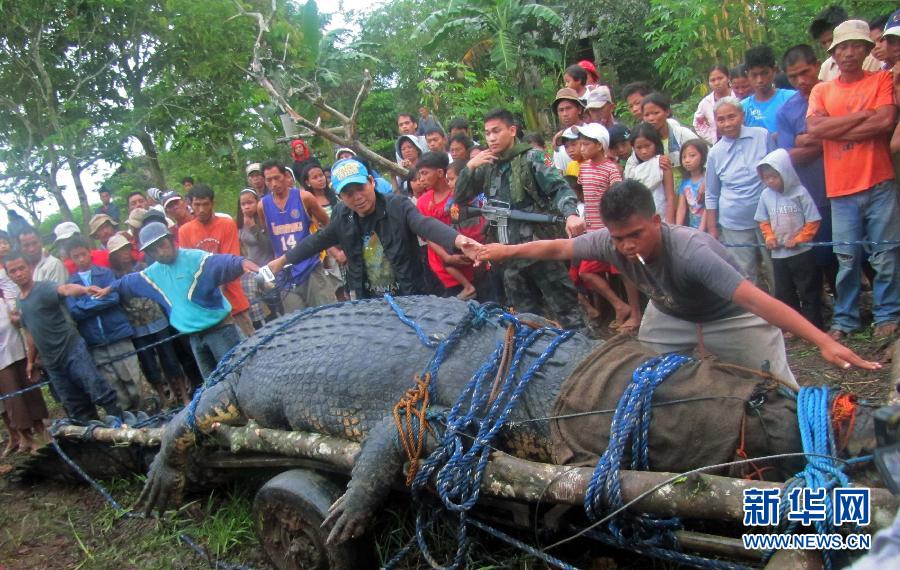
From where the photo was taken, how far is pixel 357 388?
10.7 ft

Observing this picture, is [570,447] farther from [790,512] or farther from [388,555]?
[388,555]

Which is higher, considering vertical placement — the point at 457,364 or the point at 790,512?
the point at 457,364

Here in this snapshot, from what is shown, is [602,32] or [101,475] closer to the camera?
[101,475]

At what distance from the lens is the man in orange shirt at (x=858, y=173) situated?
435 centimetres

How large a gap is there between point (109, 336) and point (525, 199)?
143 inches

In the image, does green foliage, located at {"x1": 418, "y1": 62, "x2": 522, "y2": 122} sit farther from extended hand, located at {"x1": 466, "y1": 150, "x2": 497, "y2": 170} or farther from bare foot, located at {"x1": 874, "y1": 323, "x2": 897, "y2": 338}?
bare foot, located at {"x1": 874, "y1": 323, "x2": 897, "y2": 338}

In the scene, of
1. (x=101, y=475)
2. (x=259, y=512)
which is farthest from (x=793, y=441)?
(x=101, y=475)

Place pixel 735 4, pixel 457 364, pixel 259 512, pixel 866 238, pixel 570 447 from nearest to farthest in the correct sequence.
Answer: pixel 570 447
pixel 457 364
pixel 259 512
pixel 866 238
pixel 735 4

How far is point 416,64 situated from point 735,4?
1347 cm

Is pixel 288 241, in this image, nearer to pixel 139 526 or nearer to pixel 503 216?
pixel 503 216

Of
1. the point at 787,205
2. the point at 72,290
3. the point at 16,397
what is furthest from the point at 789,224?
the point at 16,397

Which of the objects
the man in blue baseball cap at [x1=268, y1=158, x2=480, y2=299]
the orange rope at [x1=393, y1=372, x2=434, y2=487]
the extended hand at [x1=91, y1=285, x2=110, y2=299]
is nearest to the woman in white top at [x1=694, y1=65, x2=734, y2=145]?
the man in blue baseball cap at [x1=268, y1=158, x2=480, y2=299]

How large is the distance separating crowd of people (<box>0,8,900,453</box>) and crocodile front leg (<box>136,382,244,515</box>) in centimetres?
113

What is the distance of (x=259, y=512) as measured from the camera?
3.28 m
